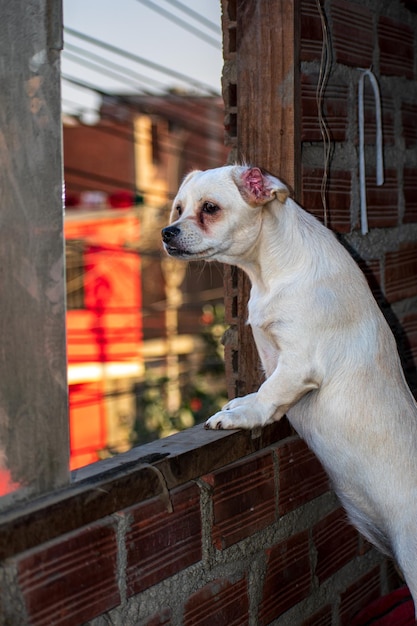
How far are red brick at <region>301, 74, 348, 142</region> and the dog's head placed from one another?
0.65 feet

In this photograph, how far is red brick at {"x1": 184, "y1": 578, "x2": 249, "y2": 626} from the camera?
5.68ft

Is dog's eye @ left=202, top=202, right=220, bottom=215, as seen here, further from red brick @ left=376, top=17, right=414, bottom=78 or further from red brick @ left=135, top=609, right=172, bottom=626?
red brick @ left=135, top=609, right=172, bottom=626

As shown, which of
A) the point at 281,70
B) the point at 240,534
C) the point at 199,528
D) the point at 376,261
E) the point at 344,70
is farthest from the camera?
the point at 376,261

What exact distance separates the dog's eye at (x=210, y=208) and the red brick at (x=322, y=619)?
1095mm

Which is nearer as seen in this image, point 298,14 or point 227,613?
point 227,613

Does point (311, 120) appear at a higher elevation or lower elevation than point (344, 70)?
lower

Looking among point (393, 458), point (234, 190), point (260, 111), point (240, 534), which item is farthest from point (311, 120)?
point (240, 534)

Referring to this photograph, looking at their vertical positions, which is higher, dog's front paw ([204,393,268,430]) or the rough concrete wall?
the rough concrete wall

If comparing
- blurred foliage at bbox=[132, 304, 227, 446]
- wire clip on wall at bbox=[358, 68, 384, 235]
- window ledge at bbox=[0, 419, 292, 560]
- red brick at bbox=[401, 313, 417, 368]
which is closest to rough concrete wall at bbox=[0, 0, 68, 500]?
window ledge at bbox=[0, 419, 292, 560]

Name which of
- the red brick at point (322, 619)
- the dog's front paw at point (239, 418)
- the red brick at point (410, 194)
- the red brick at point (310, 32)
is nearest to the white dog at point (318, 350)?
the dog's front paw at point (239, 418)

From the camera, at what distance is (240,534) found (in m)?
1.89

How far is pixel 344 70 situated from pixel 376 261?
1.86 feet

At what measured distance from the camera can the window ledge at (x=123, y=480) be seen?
1.33 meters

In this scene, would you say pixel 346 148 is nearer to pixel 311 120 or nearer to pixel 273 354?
pixel 311 120
